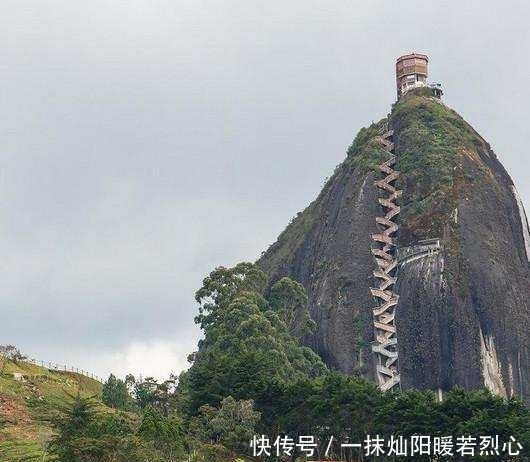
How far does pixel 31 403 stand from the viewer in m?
69.6

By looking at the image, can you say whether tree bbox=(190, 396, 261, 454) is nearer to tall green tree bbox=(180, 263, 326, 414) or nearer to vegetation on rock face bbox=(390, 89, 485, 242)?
tall green tree bbox=(180, 263, 326, 414)

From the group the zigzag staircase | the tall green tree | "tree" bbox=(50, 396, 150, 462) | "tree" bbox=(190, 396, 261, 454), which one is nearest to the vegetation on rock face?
the zigzag staircase

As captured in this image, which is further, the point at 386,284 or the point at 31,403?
the point at 386,284

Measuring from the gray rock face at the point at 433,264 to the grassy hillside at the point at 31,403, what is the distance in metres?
24.7

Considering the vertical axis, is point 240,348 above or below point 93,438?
above

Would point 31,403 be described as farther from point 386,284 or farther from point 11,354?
point 386,284

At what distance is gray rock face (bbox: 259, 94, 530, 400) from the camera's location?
93.1 m

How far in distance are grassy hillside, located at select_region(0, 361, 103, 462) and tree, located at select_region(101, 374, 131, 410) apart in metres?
2.65

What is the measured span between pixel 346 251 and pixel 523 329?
1784cm

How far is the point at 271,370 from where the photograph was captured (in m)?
69.1

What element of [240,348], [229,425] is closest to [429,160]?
[240,348]

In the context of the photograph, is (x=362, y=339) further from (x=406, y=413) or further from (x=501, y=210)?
(x=406, y=413)

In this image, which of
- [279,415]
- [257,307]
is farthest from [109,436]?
[257,307]

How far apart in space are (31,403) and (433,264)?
134 feet
